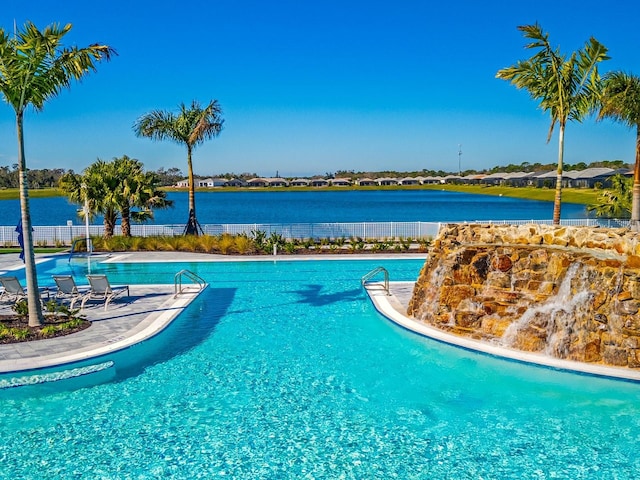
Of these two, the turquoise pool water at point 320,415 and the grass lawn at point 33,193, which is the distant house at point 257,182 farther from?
the turquoise pool water at point 320,415

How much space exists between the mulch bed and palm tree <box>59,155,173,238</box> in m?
11.6

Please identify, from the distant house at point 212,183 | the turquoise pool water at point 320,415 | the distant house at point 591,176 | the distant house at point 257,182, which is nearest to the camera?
the turquoise pool water at point 320,415

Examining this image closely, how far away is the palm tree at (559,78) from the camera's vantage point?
50.4 feet

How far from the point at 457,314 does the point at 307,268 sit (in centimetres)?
899

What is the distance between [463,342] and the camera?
10.2 metres

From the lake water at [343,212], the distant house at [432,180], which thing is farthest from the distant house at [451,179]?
the lake water at [343,212]

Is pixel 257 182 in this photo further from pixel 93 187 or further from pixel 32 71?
pixel 32 71

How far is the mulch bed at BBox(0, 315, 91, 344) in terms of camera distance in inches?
392

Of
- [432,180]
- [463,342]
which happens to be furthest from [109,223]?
[432,180]

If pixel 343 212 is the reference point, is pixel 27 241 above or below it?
above

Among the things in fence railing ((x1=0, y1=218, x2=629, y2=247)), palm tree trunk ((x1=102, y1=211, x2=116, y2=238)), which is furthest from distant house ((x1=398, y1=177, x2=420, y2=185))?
palm tree trunk ((x1=102, y1=211, x2=116, y2=238))

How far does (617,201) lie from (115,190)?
25814 millimetres

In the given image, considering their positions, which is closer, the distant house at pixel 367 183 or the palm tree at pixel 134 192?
the palm tree at pixel 134 192

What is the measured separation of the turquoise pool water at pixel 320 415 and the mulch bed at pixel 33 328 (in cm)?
165
